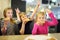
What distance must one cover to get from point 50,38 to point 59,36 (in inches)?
3.2

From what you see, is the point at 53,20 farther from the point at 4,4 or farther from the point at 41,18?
the point at 4,4

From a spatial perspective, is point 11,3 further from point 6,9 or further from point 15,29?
point 15,29

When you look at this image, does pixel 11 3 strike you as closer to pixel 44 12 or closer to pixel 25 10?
pixel 25 10

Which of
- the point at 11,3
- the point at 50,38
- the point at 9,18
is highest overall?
the point at 11,3

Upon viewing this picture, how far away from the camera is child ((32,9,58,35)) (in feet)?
3.40

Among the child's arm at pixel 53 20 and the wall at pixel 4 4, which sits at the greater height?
the wall at pixel 4 4

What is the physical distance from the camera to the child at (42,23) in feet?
3.40

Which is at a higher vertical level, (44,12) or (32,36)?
(44,12)

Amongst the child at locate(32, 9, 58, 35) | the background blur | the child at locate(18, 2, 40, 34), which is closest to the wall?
the background blur

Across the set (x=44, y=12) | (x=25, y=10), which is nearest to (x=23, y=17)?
(x=25, y=10)

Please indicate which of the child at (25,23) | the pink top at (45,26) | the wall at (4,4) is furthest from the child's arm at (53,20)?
the wall at (4,4)

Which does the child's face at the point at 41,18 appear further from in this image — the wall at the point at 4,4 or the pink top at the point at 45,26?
the wall at the point at 4,4

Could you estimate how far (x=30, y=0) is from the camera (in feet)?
3.35

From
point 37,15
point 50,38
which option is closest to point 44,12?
point 37,15
